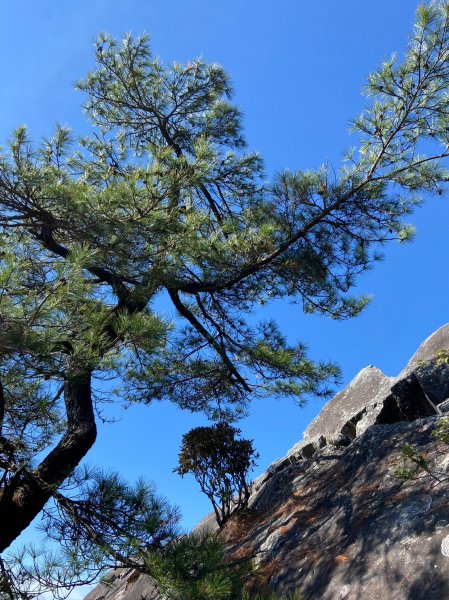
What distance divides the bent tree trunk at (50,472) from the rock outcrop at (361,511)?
0.90m

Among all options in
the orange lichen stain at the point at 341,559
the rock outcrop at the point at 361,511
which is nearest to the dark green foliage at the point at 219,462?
the rock outcrop at the point at 361,511

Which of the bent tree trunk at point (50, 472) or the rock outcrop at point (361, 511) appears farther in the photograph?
the bent tree trunk at point (50, 472)

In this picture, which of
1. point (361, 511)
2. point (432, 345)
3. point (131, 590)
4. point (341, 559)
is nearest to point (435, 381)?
point (432, 345)

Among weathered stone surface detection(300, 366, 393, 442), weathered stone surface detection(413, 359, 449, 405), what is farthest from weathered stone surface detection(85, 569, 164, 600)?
weathered stone surface detection(413, 359, 449, 405)

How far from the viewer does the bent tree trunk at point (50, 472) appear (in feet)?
14.9

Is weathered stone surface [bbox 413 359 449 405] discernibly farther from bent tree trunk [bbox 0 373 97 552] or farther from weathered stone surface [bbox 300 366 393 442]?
bent tree trunk [bbox 0 373 97 552]

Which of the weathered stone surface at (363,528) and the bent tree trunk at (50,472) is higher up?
the bent tree trunk at (50,472)

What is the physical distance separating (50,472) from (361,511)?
8.10 feet

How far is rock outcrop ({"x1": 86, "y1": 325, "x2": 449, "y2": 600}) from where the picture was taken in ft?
12.3

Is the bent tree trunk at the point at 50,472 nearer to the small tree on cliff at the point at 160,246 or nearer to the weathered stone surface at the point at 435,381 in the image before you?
the small tree on cliff at the point at 160,246

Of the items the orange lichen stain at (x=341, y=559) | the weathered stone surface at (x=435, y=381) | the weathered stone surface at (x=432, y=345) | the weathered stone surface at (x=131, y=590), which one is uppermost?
the weathered stone surface at (x=432, y=345)

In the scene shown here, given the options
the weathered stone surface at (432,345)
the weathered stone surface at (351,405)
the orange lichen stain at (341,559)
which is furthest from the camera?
the weathered stone surface at (432,345)

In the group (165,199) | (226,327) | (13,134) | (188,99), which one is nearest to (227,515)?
(226,327)

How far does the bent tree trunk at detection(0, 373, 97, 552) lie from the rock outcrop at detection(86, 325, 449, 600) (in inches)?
35.4
